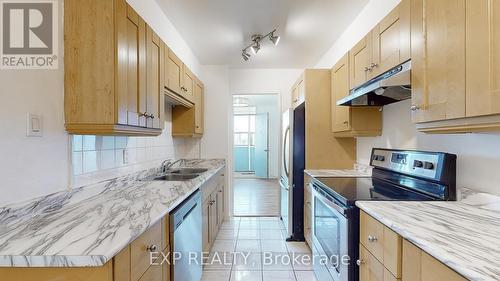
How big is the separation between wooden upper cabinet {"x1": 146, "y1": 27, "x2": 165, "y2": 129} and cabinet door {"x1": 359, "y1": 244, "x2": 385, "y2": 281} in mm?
1592

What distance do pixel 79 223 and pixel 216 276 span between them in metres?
1.60

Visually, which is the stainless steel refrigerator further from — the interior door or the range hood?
the interior door

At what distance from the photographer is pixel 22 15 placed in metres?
1.39

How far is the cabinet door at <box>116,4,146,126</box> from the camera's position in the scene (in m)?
1.50

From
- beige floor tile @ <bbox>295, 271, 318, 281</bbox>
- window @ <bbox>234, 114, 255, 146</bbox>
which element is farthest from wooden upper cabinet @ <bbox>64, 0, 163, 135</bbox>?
window @ <bbox>234, 114, 255, 146</bbox>

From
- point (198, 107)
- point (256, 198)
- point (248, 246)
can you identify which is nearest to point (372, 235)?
point (248, 246)

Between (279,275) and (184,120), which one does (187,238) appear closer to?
(279,275)

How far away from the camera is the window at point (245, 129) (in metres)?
9.02

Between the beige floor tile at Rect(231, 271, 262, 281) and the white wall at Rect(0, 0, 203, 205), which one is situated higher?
the white wall at Rect(0, 0, 203, 205)

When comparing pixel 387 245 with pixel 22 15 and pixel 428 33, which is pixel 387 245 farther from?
pixel 22 15

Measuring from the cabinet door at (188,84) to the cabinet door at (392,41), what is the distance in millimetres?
1930

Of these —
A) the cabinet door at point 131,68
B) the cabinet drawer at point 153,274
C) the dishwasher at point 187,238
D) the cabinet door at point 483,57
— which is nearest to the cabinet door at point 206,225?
the dishwasher at point 187,238

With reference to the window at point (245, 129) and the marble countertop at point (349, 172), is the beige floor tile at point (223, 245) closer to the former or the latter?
the marble countertop at point (349, 172)

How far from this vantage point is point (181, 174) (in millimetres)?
3076
